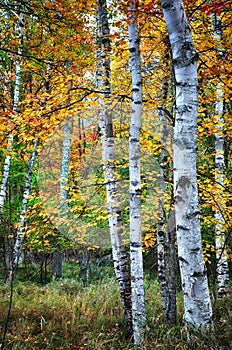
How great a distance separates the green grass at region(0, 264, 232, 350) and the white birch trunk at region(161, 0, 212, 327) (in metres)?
0.35

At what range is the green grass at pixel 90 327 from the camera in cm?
313

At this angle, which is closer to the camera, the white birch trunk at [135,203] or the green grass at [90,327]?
the green grass at [90,327]

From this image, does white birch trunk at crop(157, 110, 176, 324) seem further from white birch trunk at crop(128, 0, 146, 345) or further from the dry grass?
white birch trunk at crop(128, 0, 146, 345)

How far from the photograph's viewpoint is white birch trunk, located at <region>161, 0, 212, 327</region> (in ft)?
9.18

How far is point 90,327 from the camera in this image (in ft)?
16.9

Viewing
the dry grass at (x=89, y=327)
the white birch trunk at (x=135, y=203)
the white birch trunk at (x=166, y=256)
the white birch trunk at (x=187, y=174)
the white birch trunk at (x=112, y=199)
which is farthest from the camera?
the white birch trunk at (x=112, y=199)

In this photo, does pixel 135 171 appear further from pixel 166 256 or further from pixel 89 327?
pixel 89 327

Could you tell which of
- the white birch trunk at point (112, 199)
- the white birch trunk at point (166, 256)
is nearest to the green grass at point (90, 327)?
the white birch trunk at point (166, 256)

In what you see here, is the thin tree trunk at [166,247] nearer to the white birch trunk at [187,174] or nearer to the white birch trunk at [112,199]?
the white birch trunk at [112,199]

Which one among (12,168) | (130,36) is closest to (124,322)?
(130,36)

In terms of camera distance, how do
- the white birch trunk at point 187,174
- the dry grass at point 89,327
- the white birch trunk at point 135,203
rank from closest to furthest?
the white birch trunk at point 187,174 < the dry grass at point 89,327 < the white birch trunk at point 135,203

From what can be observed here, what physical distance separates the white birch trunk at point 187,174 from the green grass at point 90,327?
35 cm

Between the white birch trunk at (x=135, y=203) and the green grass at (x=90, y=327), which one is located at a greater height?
the white birch trunk at (x=135, y=203)

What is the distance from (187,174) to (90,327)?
3590 millimetres
